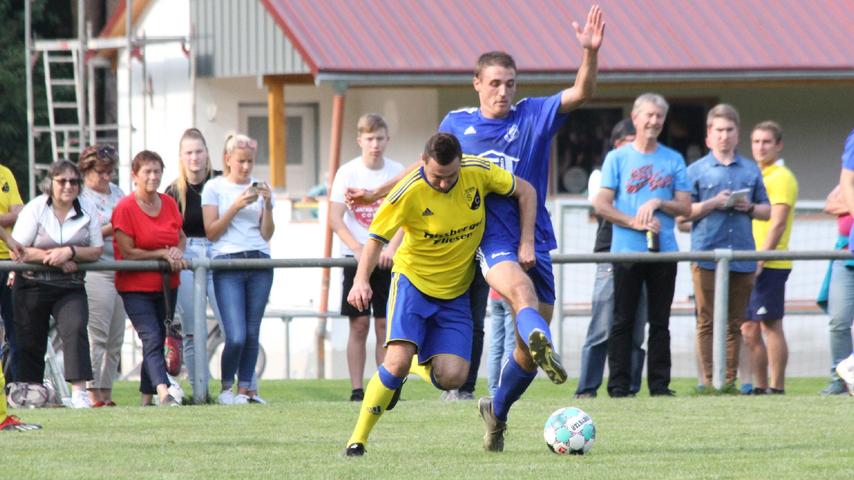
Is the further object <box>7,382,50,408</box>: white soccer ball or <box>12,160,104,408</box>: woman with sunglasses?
<box>7,382,50,408</box>: white soccer ball

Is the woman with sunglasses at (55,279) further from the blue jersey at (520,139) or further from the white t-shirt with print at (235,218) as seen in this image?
the blue jersey at (520,139)

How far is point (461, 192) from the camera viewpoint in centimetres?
887

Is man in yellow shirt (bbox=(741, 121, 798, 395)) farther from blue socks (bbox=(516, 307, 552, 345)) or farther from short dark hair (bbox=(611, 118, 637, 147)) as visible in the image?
blue socks (bbox=(516, 307, 552, 345))

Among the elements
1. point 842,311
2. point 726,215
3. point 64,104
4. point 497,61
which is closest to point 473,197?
point 497,61

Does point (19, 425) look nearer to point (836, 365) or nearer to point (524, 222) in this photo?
point (524, 222)

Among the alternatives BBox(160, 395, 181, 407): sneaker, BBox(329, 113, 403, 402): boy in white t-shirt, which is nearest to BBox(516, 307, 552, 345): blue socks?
BBox(329, 113, 403, 402): boy in white t-shirt

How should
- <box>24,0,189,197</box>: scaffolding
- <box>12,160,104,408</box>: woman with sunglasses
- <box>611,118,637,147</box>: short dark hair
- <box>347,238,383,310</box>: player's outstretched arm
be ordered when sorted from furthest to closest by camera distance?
<box>24,0,189,197</box>: scaffolding
<box>611,118,637,147</box>: short dark hair
<box>12,160,104,408</box>: woman with sunglasses
<box>347,238,383,310</box>: player's outstretched arm

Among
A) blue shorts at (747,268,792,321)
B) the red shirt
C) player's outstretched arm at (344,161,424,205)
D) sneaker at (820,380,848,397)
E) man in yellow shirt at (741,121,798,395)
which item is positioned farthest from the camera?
blue shorts at (747,268,792,321)

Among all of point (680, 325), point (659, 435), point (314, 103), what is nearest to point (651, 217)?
point (659, 435)

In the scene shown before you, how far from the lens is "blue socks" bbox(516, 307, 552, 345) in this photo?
27.9 ft

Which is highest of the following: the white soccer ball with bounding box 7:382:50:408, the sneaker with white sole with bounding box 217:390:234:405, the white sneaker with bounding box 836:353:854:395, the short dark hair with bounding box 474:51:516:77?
the short dark hair with bounding box 474:51:516:77

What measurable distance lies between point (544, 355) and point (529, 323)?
20 centimetres

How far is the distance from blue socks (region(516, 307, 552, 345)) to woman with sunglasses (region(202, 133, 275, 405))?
13.9ft

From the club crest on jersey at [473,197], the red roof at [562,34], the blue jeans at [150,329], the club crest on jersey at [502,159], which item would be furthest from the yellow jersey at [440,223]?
the red roof at [562,34]
